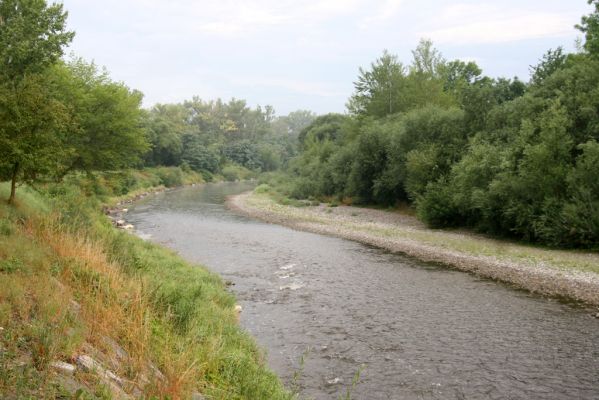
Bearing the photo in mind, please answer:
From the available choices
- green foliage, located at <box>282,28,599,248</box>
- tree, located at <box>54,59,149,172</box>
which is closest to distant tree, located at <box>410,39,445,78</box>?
green foliage, located at <box>282,28,599,248</box>

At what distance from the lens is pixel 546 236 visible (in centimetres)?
2552

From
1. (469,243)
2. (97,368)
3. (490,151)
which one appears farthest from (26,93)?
(490,151)

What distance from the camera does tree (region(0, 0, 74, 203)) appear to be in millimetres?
14617

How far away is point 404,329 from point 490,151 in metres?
20.3

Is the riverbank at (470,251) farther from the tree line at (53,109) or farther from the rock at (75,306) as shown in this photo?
the rock at (75,306)

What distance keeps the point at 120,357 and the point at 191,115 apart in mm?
157438

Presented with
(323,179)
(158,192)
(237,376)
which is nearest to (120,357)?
(237,376)

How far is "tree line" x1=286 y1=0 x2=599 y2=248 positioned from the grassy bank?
19.9 m

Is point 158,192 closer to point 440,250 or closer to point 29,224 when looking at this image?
point 440,250

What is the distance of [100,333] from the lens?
308 inches

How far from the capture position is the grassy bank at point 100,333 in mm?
6098

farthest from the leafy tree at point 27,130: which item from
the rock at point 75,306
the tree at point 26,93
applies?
the rock at point 75,306

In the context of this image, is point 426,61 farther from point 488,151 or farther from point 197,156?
point 197,156

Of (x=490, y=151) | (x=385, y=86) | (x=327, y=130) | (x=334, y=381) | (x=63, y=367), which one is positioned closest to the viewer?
(x=63, y=367)
